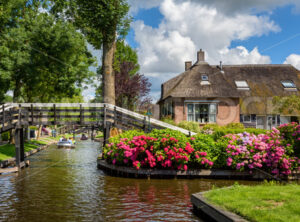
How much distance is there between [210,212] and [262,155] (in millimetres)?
7593

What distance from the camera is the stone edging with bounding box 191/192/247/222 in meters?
6.89

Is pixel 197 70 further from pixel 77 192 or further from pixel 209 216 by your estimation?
pixel 209 216

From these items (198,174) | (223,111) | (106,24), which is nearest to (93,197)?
(198,174)

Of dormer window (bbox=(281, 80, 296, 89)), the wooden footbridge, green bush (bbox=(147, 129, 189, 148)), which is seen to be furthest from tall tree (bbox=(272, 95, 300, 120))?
green bush (bbox=(147, 129, 189, 148))

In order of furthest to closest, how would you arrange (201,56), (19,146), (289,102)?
(201,56) → (289,102) → (19,146)

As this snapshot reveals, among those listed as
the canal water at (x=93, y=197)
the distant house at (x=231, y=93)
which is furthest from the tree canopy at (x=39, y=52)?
the canal water at (x=93, y=197)

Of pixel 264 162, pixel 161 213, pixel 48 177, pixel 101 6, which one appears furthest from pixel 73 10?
pixel 161 213

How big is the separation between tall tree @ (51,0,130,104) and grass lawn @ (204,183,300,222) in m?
14.0

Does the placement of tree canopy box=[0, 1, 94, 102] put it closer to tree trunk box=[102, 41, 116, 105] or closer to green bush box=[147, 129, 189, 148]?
tree trunk box=[102, 41, 116, 105]

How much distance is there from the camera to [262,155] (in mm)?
14562

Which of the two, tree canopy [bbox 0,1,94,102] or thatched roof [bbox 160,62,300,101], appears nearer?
tree canopy [bbox 0,1,94,102]

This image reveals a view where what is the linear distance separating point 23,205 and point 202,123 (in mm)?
24516

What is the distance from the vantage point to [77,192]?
1215 cm

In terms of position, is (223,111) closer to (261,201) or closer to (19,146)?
(19,146)
